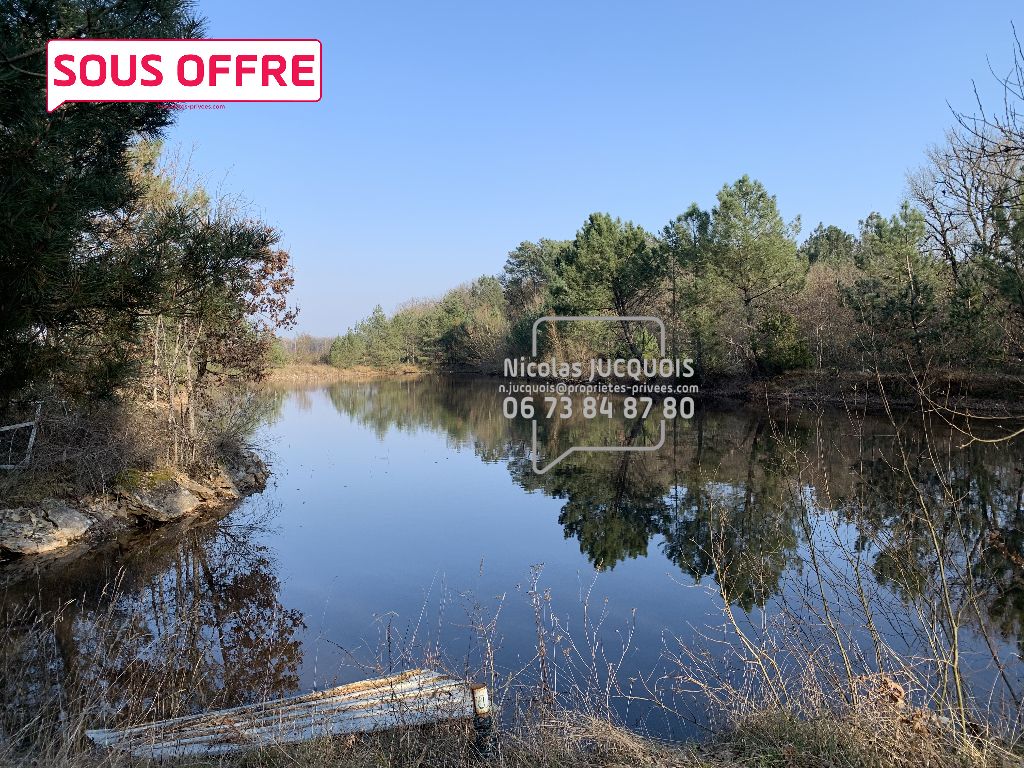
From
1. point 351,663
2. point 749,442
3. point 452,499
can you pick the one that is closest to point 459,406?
point 749,442

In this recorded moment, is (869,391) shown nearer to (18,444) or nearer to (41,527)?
(41,527)

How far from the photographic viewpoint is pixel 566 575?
7594mm

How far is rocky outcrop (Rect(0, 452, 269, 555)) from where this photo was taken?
8.01m

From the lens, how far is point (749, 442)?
1644cm

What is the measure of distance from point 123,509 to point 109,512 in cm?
23

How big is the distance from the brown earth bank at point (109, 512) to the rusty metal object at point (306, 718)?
476 centimetres

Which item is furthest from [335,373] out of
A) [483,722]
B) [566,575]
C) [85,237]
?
[483,722]

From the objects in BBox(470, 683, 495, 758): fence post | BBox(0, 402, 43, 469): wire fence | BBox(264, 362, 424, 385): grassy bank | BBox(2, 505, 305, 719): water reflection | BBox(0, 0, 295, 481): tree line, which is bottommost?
BBox(2, 505, 305, 719): water reflection

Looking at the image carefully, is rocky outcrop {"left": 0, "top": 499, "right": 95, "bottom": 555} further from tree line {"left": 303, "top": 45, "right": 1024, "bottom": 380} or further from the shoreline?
tree line {"left": 303, "top": 45, "right": 1024, "bottom": 380}

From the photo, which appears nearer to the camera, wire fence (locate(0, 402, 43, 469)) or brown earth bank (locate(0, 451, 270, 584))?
brown earth bank (locate(0, 451, 270, 584))

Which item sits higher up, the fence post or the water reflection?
the fence post

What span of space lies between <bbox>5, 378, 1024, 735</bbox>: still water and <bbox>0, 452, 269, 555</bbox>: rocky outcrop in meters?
0.56

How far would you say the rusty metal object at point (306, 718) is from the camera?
3479 millimetres

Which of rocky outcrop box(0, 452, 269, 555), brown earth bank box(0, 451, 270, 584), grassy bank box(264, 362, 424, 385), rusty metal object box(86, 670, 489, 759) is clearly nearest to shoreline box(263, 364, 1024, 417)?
rocky outcrop box(0, 452, 269, 555)
